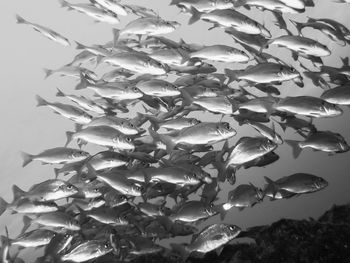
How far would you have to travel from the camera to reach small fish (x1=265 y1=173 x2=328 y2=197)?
15.1 feet

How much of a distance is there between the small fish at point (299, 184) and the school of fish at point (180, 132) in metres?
0.01

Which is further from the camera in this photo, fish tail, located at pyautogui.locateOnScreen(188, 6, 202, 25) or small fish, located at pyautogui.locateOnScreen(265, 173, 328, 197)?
small fish, located at pyautogui.locateOnScreen(265, 173, 328, 197)

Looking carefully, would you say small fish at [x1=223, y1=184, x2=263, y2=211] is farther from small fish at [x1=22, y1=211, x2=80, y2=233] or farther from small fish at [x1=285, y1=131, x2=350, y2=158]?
small fish at [x1=22, y1=211, x2=80, y2=233]

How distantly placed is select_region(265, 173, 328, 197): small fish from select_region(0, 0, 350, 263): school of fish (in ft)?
0.05

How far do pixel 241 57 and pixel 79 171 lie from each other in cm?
326

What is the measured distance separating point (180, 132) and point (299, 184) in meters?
1.90

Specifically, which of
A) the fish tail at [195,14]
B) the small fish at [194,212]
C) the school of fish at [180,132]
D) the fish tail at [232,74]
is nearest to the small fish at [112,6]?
the school of fish at [180,132]

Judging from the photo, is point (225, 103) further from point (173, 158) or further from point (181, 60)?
point (173, 158)

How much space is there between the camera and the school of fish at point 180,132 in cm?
438

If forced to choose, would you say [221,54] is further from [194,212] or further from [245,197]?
[194,212]

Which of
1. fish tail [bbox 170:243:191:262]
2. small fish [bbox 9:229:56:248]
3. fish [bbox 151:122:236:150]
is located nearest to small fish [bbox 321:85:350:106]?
fish [bbox 151:122:236:150]

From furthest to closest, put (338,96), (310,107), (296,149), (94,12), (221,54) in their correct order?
1. (94,12)
2. (296,149)
3. (221,54)
4. (338,96)
5. (310,107)

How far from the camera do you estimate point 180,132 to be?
461 cm

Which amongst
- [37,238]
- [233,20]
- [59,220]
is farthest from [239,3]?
[37,238]
